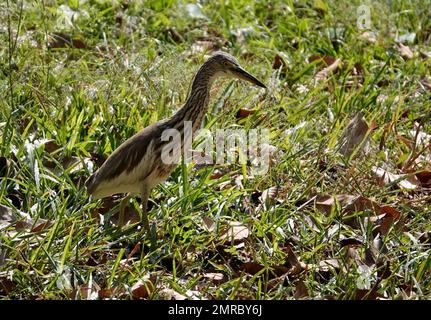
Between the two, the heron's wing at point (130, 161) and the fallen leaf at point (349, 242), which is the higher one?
the heron's wing at point (130, 161)

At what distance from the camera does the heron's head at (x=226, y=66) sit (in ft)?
18.8

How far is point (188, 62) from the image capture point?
7.03 m

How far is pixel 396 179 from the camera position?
5820 millimetres

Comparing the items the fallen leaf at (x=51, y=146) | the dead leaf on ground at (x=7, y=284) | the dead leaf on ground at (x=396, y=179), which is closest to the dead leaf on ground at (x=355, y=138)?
the dead leaf on ground at (x=396, y=179)

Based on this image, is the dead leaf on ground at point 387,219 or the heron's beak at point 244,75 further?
the heron's beak at point 244,75

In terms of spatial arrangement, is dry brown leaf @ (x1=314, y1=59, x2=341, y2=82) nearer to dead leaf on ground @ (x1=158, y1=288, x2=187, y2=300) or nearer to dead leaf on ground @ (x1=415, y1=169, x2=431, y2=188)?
dead leaf on ground @ (x1=415, y1=169, x2=431, y2=188)

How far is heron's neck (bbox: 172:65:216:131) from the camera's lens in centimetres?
549

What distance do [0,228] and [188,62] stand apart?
250 centimetres

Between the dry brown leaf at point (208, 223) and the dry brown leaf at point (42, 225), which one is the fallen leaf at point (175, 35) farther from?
the dry brown leaf at point (42, 225)

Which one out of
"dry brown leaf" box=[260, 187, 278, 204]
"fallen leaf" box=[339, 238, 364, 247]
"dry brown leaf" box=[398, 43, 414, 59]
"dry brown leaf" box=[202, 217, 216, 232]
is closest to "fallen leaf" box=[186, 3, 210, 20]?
"dry brown leaf" box=[398, 43, 414, 59]

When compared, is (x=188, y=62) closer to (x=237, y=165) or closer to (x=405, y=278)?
(x=237, y=165)

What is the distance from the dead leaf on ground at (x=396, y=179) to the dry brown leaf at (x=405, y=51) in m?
1.96

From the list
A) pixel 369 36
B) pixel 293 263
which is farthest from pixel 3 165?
pixel 369 36
